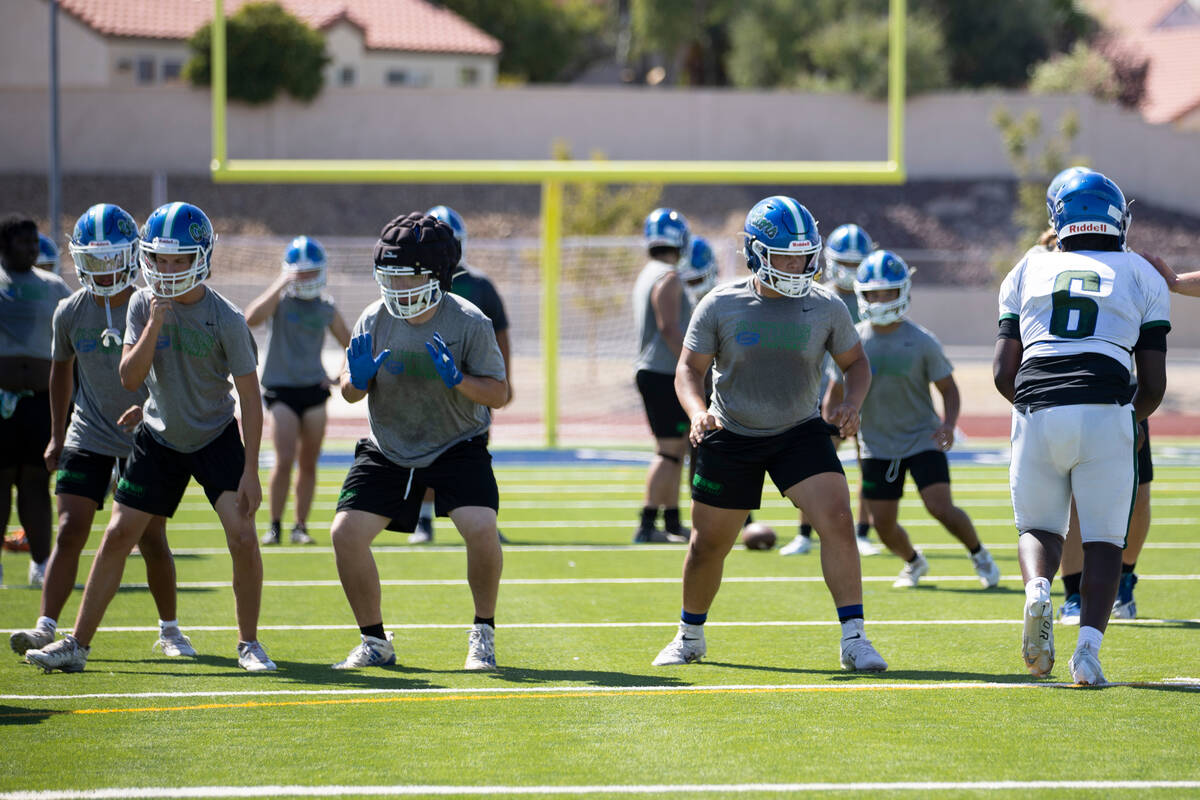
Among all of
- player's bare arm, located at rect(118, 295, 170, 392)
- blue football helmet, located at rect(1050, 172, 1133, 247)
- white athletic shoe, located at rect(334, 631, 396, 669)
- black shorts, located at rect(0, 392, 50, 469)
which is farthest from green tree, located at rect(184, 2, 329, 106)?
blue football helmet, located at rect(1050, 172, 1133, 247)

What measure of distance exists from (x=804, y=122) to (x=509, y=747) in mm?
42548

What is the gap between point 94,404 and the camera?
7.02 meters

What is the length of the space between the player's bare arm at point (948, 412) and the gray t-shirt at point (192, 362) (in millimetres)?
4017

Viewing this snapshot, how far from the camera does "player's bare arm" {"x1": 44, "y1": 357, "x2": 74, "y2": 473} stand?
7094 mm

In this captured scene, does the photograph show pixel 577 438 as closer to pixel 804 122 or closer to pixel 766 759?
pixel 766 759

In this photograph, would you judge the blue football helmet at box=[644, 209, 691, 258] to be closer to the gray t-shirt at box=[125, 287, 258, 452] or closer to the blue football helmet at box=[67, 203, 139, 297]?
the blue football helmet at box=[67, 203, 139, 297]

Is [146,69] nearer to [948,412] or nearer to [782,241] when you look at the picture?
[948,412]

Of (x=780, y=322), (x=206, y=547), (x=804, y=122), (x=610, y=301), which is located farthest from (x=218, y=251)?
(x=804, y=122)

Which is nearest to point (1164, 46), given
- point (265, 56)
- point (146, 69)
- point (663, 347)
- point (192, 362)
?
point (265, 56)

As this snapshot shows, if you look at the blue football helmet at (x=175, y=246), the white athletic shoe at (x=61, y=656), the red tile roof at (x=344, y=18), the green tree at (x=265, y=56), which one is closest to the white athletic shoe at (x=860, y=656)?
the blue football helmet at (x=175, y=246)

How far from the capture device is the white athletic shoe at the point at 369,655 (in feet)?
21.7

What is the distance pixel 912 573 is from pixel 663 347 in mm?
2568

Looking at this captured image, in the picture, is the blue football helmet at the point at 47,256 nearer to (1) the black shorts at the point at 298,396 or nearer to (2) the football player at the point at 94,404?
(1) the black shorts at the point at 298,396

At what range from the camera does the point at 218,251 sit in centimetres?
2447
